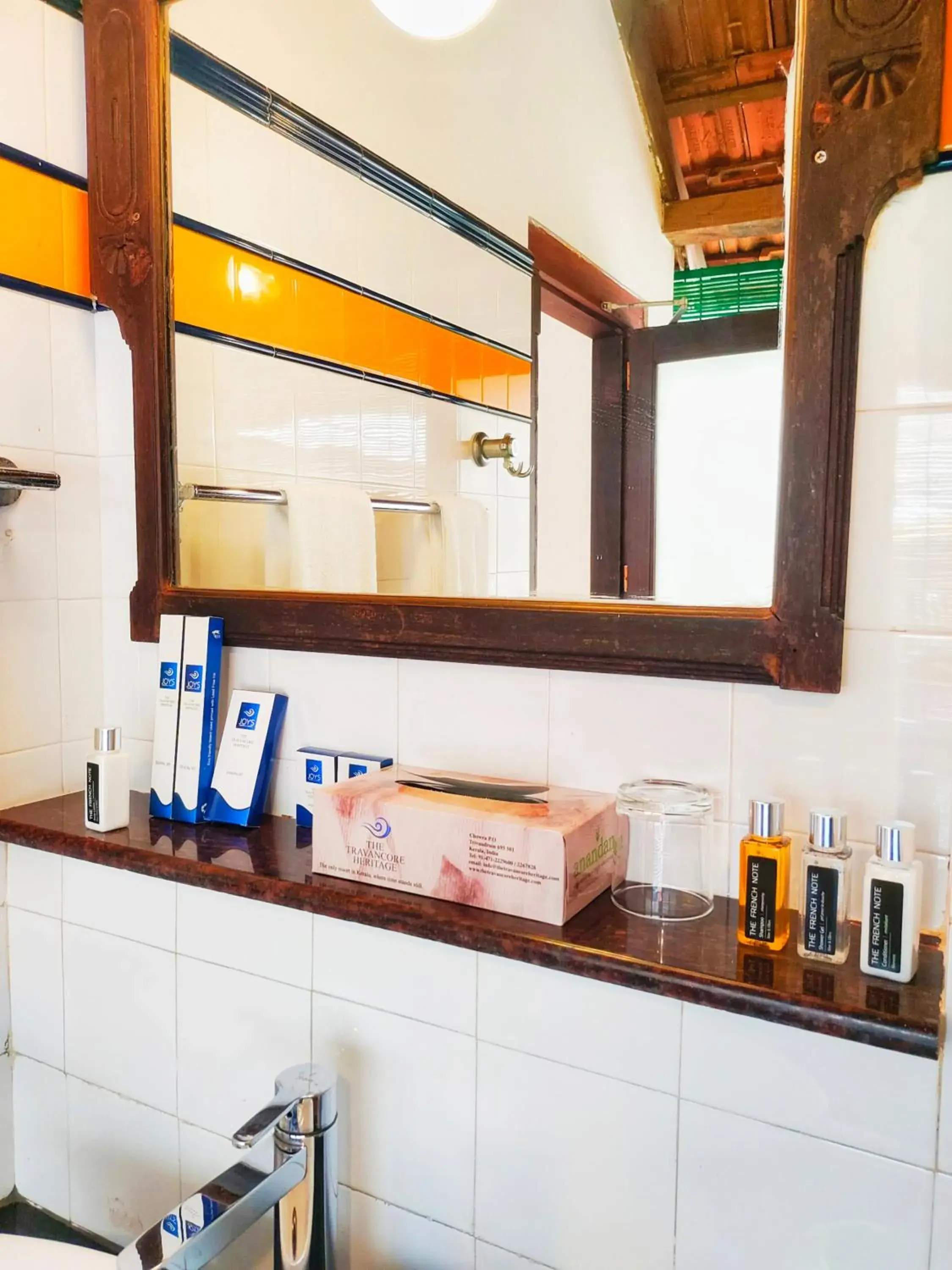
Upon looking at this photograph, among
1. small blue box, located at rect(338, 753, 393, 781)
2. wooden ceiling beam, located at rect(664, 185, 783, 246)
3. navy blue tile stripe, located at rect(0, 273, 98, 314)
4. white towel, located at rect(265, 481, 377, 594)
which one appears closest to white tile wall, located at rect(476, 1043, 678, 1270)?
small blue box, located at rect(338, 753, 393, 781)

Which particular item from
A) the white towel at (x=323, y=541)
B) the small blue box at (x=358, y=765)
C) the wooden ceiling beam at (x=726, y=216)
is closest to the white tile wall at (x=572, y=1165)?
the small blue box at (x=358, y=765)

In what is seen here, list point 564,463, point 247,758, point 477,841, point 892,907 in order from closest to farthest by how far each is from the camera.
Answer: point 892,907 → point 477,841 → point 564,463 → point 247,758

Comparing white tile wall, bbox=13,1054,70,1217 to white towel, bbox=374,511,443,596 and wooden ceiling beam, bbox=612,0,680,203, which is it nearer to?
white towel, bbox=374,511,443,596

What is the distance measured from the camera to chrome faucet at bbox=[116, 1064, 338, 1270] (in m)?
0.64

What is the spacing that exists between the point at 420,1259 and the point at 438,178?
1026 millimetres

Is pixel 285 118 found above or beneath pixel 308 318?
above

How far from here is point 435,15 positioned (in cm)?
87

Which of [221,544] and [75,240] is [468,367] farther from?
[75,240]

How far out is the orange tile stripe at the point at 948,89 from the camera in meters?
0.62

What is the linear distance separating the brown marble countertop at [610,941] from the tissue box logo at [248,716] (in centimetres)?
11

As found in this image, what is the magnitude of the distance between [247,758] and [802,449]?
62cm

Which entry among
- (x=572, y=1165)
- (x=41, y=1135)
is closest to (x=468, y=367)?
(x=572, y=1165)

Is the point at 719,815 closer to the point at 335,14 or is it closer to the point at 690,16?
the point at 690,16

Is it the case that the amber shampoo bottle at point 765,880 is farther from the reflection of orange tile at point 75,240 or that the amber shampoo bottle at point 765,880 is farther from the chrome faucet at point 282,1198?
the reflection of orange tile at point 75,240
